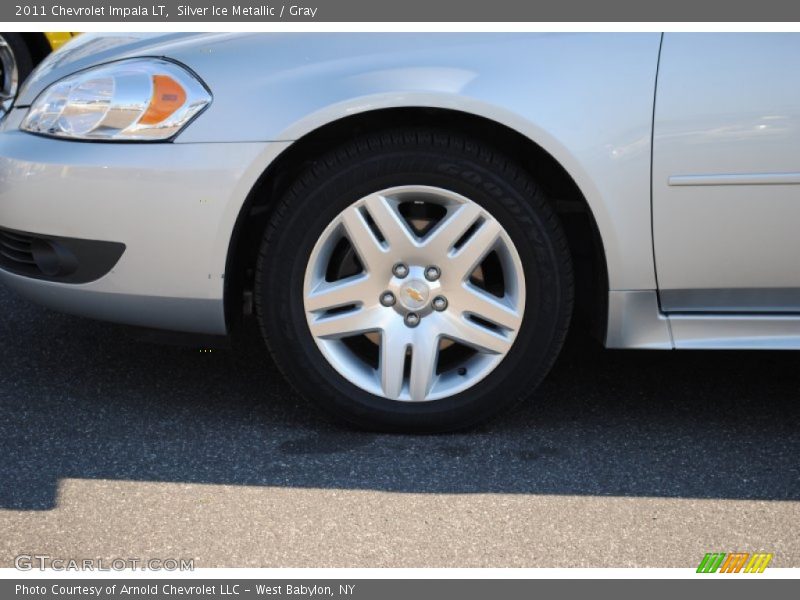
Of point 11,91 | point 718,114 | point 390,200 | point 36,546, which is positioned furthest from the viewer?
point 11,91

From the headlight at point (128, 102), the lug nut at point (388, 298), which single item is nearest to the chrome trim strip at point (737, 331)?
the lug nut at point (388, 298)

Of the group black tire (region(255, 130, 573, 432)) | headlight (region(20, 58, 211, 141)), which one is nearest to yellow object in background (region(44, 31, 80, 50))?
headlight (region(20, 58, 211, 141))

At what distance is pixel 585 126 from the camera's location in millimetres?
2855

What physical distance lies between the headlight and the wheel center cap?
0.70m

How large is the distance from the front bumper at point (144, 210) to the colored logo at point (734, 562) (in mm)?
1372

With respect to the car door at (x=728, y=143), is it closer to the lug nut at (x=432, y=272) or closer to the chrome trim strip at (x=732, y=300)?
the chrome trim strip at (x=732, y=300)

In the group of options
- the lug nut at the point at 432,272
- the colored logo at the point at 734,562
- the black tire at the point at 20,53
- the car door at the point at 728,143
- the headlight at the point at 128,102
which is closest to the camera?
the colored logo at the point at 734,562

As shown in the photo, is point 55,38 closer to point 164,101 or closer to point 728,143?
point 164,101

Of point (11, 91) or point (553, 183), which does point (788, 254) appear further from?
point (11, 91)

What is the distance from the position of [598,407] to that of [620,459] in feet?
1.16

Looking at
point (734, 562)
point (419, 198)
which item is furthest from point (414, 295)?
point (734, 562)

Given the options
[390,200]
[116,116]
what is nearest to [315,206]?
[390,200]

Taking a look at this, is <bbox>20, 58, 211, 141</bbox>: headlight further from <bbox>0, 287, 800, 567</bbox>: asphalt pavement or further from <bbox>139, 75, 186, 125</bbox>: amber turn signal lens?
<bbox>0, 287, 800, 567</bbox>: asphalt pavement

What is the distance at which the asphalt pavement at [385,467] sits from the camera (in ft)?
8.51
